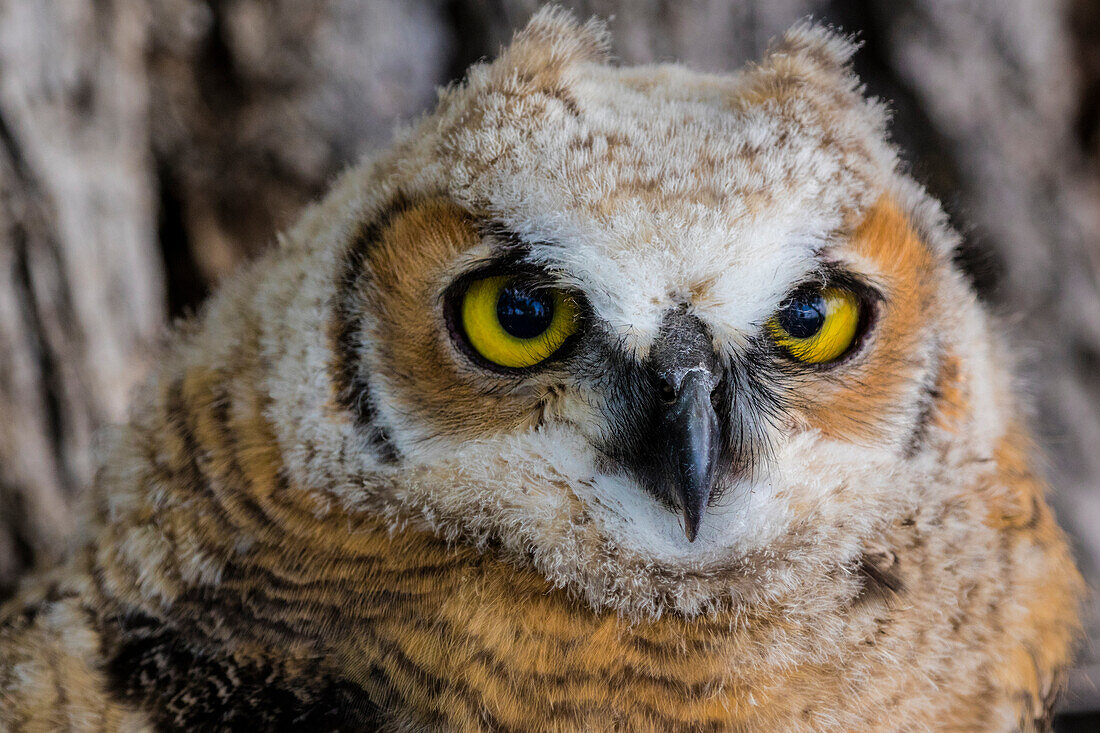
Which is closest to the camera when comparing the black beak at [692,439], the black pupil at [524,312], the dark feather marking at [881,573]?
the black beak at [692,439]

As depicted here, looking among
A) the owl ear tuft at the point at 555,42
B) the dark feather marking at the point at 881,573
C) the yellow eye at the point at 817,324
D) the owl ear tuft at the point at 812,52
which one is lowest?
the dark feather marking at the point at 881,573

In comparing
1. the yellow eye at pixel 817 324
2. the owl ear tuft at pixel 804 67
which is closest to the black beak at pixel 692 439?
the yellow eye at pixel 817 324

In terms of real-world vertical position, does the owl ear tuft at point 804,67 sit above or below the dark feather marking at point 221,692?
above

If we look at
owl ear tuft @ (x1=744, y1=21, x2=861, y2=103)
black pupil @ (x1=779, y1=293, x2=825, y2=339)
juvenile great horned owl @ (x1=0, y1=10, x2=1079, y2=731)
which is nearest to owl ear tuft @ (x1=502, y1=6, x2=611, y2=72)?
juvenile great horned owl @ (x1=0, y1=10, x2=1079, y2=731)

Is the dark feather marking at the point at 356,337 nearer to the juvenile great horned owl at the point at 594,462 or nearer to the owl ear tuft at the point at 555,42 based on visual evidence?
the juvenile great horned owl at the point at 594,462

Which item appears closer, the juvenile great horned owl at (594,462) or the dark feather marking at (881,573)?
the juvenile great horned owl at (594,462)

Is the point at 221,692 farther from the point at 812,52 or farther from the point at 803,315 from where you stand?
the point at 812,52

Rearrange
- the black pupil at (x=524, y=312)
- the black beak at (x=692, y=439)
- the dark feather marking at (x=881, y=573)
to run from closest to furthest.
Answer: the black beak at (x=692, y=439) < the black pupil at (x=524, y=312) < the dark feather marking at (x=881, y=573)
